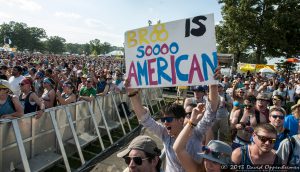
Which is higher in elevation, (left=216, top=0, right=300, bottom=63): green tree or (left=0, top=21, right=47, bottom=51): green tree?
(left=0, top=21, right=47, bottom=51): green tree

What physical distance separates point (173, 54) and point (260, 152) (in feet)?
4.88

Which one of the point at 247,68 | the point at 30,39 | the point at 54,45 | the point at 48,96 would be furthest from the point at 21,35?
the point at 48,96

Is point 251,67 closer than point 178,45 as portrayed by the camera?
No

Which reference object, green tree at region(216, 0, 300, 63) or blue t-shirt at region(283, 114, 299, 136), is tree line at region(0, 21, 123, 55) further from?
blue t-shirt at region(283, 114, 299, 136)

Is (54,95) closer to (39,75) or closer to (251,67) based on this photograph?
(39,75)

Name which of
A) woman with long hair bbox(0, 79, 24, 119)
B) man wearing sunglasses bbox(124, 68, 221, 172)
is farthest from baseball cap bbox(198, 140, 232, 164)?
woman with long hair bbox(0, 79, 24, 119)

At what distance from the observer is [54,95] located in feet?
22.1

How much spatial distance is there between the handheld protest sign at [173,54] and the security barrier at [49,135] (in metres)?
2.63

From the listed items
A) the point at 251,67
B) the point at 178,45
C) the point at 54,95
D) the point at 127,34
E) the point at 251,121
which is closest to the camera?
the point at 178,45

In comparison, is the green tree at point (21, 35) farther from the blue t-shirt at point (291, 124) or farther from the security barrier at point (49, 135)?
the blue t-shirt at point (291, 124)

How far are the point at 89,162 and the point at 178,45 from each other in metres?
4.35

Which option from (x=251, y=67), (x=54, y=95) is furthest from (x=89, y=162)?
(x=251, y=67)

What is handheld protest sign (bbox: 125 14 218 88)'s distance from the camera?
10.7ft

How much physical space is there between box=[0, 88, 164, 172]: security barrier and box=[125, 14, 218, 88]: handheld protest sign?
8.62ft
